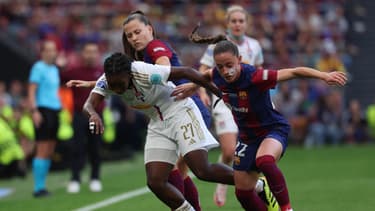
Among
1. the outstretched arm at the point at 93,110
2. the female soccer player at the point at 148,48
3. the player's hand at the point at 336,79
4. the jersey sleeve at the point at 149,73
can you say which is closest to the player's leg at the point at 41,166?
the female soccer player at the point at 148,48

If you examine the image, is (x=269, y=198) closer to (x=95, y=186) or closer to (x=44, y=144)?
(x=95, y=186)

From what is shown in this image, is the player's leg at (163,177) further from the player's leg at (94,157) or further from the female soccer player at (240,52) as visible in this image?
the player's leg at (94,157)

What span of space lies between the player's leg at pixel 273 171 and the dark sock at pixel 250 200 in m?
0.27

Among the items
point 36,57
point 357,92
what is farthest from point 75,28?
point 357,92

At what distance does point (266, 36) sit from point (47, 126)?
12.9 m

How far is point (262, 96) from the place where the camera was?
8.38 meters

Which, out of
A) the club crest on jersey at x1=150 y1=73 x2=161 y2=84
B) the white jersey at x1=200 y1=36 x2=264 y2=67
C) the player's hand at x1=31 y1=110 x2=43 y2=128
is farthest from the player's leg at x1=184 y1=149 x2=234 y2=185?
the player's hand at x1=31 y1=110 x2=43 y2=128

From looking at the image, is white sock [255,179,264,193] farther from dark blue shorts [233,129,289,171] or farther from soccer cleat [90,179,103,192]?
soccer cleat [90,179,103,192]

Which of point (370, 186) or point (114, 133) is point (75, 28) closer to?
point (114, 133)

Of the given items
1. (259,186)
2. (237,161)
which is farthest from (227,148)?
(237,161)

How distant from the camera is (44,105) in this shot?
534 inches

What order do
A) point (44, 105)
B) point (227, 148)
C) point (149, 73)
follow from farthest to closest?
point (44, 105) → point (227, 148) → point (149, 73)

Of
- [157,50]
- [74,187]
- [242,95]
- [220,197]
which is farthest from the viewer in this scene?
[74,187]

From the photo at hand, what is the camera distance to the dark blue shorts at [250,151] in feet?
27.8
